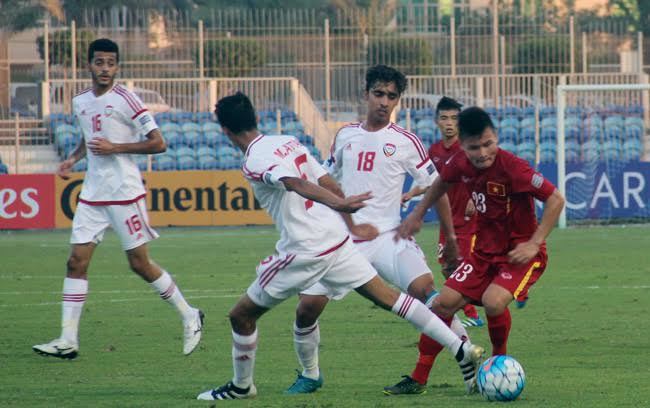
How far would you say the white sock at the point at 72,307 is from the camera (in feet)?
31.9

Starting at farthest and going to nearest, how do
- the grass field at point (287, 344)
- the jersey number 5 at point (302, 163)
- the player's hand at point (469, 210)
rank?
the player's hand at point (469, 210)
the grass field at point (287, 344)
the jersey number 5 at point (302, 163)

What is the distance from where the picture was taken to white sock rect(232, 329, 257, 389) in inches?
302

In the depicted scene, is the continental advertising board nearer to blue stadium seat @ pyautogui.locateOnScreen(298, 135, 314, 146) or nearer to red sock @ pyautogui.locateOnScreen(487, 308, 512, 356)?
blue stadium seat @ pyautogui.locateOnScreen(298, 135, 314, 146)

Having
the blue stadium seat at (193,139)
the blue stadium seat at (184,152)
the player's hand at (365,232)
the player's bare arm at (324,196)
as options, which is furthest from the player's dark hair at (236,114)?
the blue stadium seat at (193,139)

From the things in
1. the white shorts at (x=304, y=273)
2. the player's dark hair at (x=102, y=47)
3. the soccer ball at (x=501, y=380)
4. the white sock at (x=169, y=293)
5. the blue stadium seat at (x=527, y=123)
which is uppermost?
the player's dark hair at (x=102, y=47)

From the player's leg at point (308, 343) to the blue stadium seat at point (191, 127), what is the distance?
67.8 ft

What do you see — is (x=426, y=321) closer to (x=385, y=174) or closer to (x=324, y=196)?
(x=324, y=196)

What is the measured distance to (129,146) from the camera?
991 cm

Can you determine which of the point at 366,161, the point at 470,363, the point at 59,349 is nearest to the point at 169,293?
the point at 59,349

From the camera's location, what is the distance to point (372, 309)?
42.4 ft

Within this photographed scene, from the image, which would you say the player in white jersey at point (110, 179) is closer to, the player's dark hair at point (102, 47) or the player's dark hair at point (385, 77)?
the player's dark hair at point (102, 47)

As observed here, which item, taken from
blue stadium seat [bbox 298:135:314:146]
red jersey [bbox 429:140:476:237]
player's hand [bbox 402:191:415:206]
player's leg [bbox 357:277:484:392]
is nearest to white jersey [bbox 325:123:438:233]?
player's hand [bbox 402:191:415:206]

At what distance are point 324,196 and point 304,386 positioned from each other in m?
1.45

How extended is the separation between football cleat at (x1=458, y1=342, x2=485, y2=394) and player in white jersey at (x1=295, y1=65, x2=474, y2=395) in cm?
133
